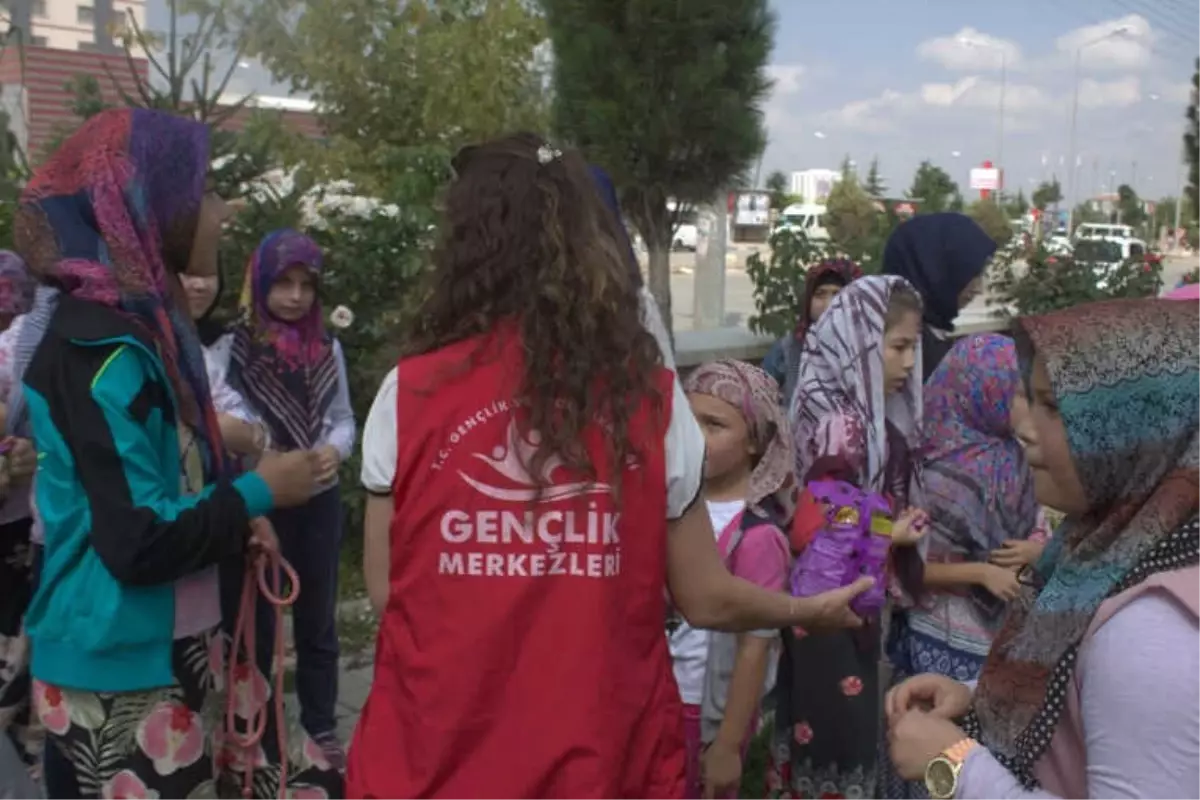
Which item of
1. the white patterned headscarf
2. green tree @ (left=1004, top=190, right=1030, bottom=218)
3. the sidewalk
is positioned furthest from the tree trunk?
green tree @ (left=1004, top=190, right=1030, bottom=218)

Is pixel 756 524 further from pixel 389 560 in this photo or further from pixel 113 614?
pixel 113 614

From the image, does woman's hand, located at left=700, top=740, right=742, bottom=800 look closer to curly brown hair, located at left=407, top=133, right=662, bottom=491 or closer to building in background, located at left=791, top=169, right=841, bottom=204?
curly brown hair, located at left=407, top=133, right=662, bottom=491

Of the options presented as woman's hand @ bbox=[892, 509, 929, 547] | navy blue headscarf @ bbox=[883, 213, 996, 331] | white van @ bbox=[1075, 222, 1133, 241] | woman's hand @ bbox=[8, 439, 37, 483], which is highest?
white van @ bbox=[1075, 222, 1133, 241]

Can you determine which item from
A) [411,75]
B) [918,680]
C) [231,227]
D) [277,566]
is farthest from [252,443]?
[411,75]

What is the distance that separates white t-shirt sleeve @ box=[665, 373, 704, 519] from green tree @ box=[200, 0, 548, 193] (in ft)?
26.9

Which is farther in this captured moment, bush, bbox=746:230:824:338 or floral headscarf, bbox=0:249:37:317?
bush, bbox=746:230:824:338

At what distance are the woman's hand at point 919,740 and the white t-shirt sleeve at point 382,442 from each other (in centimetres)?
84

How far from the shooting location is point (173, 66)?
6039mm

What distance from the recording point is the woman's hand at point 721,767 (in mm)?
2424

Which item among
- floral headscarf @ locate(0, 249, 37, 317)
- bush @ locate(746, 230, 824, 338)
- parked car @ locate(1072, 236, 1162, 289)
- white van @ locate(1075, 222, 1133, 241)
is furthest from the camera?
white van @ locate(1075, 222, 1133, 241)

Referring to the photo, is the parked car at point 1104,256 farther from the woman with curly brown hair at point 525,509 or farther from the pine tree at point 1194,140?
the woman with curly brown hair at point 525,509

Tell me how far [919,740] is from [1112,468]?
49 cm

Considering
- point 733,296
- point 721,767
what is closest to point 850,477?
point 721,767

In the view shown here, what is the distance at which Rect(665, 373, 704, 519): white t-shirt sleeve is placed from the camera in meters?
1.75
